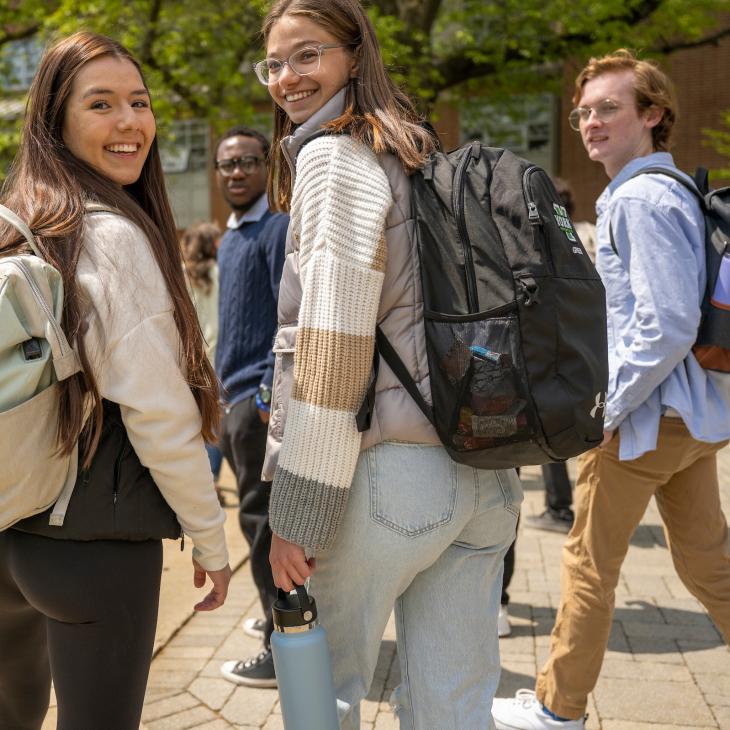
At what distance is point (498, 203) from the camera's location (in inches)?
75.1

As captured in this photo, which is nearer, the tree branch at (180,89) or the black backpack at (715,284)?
the black backpack at (715,284)

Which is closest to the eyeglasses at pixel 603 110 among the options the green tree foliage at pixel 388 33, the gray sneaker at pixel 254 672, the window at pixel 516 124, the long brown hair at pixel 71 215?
the long brown hair at pixel 71 215

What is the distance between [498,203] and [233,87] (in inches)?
547

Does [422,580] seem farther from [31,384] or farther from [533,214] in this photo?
[31,384]

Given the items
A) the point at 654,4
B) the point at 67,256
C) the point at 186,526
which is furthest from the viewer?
the point at 654,4

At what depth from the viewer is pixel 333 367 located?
1.89 metres

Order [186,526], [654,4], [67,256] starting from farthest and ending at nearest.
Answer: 1. [654,4]
2. [186,526]
3. [67,256]

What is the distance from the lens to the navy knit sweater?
370cm

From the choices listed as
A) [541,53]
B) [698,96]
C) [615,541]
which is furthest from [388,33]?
[698,96]

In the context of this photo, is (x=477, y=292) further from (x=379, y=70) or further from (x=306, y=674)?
(x=306, y=674)

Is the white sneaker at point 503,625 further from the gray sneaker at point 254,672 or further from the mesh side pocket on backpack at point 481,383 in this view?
the mesh side pocket on backpack at point 481,383

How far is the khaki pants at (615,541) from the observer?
3020 millimetres

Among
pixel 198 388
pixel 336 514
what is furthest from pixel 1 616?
pixel 336 514

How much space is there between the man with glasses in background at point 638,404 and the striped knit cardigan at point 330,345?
4.11 feet
